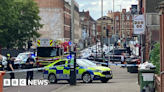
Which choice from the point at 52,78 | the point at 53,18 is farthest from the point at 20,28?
the point at 52,78

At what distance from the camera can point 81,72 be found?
66.8ft

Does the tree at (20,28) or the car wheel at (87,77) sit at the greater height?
the tree at (20,28)

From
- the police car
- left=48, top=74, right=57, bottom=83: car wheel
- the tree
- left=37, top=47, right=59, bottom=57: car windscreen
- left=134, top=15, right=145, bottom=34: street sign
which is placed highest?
the tree

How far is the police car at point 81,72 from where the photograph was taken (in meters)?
20.2

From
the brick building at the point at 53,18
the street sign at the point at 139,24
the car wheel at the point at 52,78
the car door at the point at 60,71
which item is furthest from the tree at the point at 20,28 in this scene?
the street sign at the point at 139,24

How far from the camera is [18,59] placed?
131 ft

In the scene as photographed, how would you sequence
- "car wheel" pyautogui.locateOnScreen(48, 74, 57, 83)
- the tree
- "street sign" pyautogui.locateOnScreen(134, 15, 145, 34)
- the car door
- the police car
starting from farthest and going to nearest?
the tree, "car wheel" pyautogui.locateOnScreen(48, 74, 57, 83), the car door, the police car, "street sign" pyautogui.locateOnScreen(134, 15, 145, 34)

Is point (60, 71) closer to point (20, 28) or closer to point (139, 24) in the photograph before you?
point (139, 24)

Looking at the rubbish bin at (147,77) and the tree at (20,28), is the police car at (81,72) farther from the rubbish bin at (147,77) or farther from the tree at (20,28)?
the tree at (20,28)

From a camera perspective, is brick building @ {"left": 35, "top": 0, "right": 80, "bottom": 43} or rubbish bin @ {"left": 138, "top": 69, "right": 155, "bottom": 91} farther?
brick building @ {"left": 35, "top": 0, "right": 80, "bottom": 43}

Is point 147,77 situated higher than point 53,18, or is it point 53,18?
point 53,18

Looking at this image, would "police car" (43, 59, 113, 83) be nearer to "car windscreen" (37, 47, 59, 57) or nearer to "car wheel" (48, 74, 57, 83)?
"car wheel" (48, 74, 57, 83)

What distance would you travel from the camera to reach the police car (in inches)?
797

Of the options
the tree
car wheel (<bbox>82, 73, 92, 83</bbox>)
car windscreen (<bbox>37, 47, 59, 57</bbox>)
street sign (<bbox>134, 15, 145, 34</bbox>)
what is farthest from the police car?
the tree
